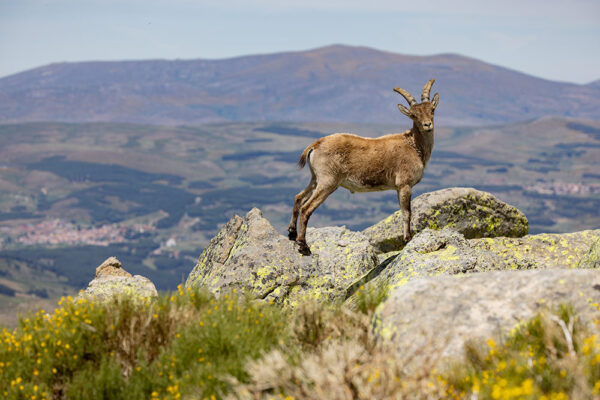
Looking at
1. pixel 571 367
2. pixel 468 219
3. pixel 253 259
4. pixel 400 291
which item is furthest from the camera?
pixel 468 219

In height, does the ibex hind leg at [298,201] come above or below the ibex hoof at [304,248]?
above

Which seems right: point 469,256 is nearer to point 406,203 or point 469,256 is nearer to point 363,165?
point 406,203

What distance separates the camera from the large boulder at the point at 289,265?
14.8 metres

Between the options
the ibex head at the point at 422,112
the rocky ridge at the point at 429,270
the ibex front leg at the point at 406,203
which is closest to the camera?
the rocky ridge at the point at 429,270

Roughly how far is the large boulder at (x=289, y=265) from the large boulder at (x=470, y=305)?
21.2 feet

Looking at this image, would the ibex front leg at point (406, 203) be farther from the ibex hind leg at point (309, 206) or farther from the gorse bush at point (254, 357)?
the gorse bush at point (254, 357)

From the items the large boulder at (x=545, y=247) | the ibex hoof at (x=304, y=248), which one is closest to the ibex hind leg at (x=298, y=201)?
the ibex hoof at (x=304, y=248)

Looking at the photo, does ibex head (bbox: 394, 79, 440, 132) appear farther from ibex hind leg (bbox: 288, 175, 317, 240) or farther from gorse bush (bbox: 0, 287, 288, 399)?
gorse bush (bbox: 0, 287, 288, 399)

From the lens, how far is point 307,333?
26.8ft

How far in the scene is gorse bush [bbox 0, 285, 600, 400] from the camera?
5949 mm

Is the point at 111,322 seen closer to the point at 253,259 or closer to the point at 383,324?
the point at 383,324

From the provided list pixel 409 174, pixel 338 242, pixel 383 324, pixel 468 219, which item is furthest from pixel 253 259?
pixel 383 324

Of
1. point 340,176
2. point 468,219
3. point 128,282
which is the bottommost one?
point 128,282

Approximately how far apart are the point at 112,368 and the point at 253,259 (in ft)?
27.3
